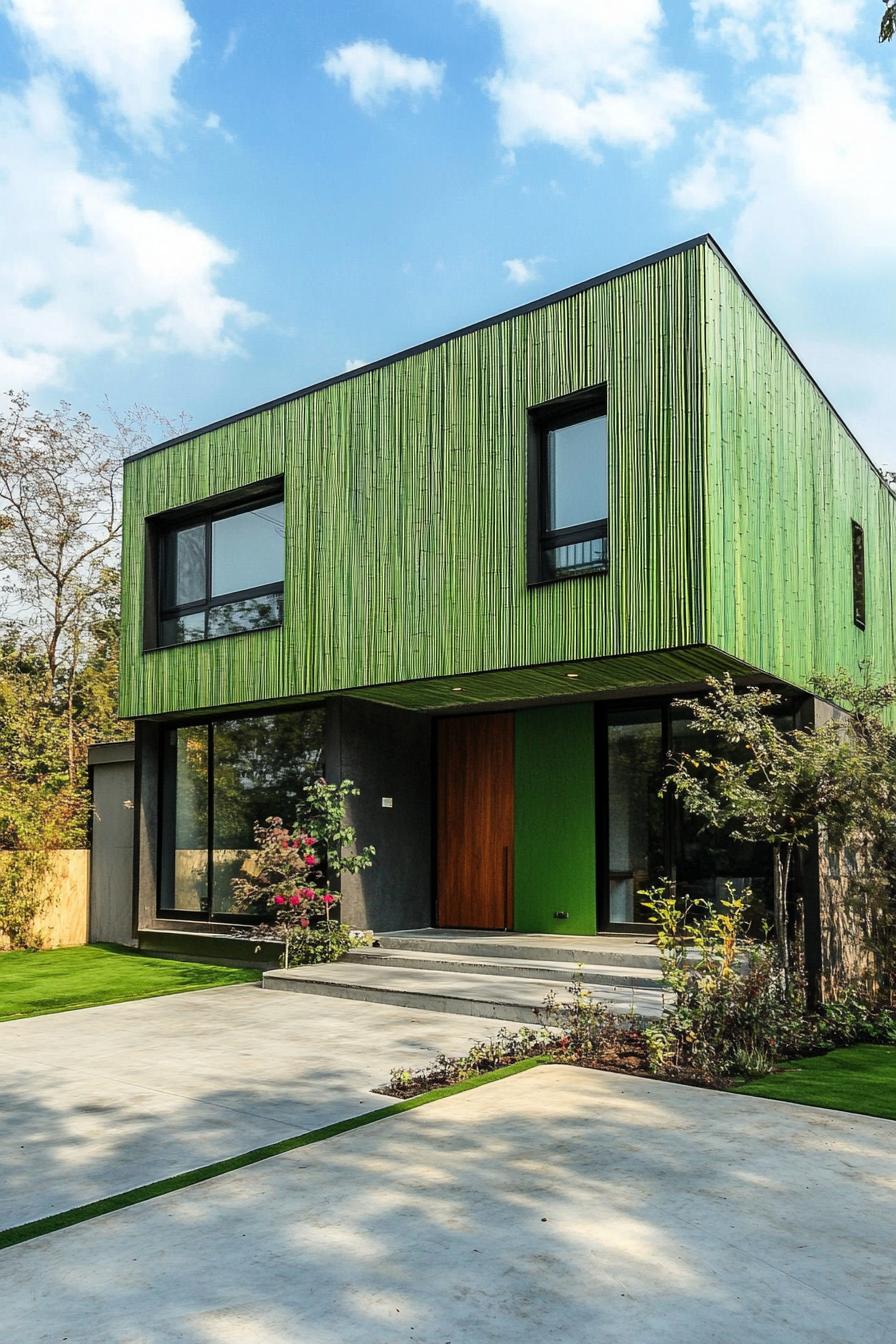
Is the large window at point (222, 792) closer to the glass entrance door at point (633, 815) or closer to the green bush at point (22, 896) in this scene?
the green bush at point (22, 896)

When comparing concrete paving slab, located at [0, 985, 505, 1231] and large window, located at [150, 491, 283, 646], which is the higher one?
large window, located at [150, 491, 283, 646]

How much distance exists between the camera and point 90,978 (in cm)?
1118

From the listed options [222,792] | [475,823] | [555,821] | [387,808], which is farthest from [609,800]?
[222,792]

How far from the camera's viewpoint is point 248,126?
50.2 ft

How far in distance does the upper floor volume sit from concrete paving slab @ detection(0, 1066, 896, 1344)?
173 inches

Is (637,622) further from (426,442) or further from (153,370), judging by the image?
(153,370)

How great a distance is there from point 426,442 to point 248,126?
8.01 m

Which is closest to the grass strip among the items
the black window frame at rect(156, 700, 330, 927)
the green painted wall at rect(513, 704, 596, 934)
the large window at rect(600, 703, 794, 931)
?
the large window at rect(600, 703, 794, 931)

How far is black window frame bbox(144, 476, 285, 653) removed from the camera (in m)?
12.0

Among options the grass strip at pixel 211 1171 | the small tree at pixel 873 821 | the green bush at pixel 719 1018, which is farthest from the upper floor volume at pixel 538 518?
the grass strip at pixel 211 1171

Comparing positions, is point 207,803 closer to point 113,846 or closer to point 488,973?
point 113,846

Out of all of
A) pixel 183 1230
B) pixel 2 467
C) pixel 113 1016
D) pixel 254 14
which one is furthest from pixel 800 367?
pixel 2 467

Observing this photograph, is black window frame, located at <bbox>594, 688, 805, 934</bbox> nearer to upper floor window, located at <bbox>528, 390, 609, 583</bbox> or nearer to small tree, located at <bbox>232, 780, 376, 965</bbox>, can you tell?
upper floor window, located at <bbox>528, 390, 609, 583</bbox>

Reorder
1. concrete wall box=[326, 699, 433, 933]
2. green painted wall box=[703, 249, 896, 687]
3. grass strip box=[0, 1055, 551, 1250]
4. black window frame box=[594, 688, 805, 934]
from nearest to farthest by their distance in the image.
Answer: grass strip box=[0, 1055, 551, 1250] → green painted wall box=[703, 249, 896, 687] → black window frame box=[594, 688, 805, 934] → concrete wall box=[326, 699, 433, 933]
